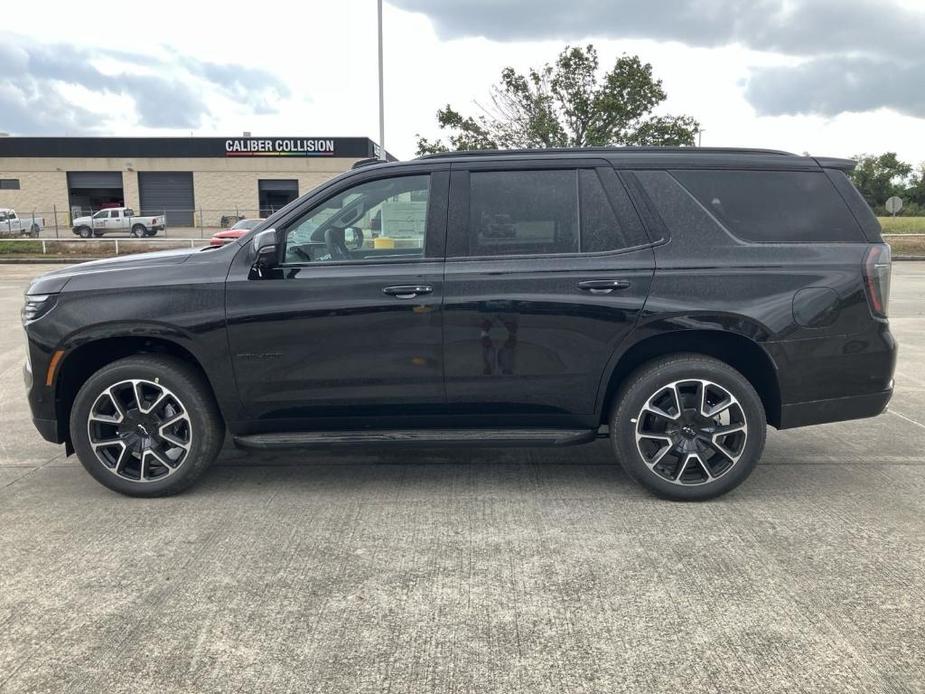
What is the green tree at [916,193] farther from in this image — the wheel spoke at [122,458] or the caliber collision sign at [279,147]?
the wheel spoke at [122,458]

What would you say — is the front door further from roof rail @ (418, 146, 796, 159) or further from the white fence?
the white fence

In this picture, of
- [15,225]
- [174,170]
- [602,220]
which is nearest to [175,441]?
[602,220]

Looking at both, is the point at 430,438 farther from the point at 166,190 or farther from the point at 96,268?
the point at 166,190

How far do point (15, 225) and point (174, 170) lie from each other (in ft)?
42.9

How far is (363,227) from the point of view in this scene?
432cm

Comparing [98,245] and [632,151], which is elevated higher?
[98,245]

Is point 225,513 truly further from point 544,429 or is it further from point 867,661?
point 867,661

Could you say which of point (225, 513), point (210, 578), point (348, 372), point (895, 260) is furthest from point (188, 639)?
point (895, 260)

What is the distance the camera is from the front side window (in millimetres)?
4266

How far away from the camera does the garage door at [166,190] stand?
5119 cm

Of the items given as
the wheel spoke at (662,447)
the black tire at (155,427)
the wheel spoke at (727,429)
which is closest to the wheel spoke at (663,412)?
the wheel spoke at (662,447)

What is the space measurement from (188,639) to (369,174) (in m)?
2.56

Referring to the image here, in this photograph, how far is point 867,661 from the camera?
272cm

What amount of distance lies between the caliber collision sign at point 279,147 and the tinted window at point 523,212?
47.4m
